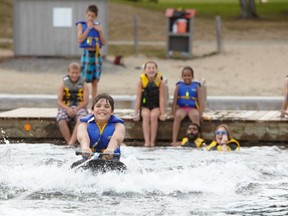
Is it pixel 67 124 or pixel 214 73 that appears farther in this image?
pixel 214 73

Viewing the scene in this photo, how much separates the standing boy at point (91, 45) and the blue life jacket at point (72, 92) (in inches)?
57.7

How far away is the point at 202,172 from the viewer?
13648 mm

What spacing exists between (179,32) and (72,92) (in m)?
14.2

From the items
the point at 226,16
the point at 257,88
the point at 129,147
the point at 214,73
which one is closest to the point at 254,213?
the point at 129,147

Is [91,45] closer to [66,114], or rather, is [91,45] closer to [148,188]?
[66,114]

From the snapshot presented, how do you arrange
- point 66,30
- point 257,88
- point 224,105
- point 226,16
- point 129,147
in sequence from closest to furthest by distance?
point 129,147, point 224,105, point 257,88, point 66,30, point 226,16

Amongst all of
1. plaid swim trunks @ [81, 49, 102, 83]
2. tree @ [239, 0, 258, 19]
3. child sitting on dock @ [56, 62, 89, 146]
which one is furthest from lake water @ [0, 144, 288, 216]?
tree @ [239, 0, 258, 19]

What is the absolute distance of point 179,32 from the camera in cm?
3106

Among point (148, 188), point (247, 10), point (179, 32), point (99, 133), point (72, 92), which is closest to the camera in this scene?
point (148, 188)

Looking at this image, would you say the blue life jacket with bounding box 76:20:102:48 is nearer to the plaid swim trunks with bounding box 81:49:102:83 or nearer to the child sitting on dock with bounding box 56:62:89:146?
the plaid swim trunks with bounding box 81:49:102:83

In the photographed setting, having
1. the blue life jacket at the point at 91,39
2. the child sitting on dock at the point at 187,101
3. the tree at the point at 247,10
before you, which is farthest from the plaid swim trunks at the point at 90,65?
the tree at the point at 247,10

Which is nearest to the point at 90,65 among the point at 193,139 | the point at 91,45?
the point at 91,45

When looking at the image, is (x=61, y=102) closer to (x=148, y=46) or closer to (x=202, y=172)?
(x=202, y=172)

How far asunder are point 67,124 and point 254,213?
6.32 m
